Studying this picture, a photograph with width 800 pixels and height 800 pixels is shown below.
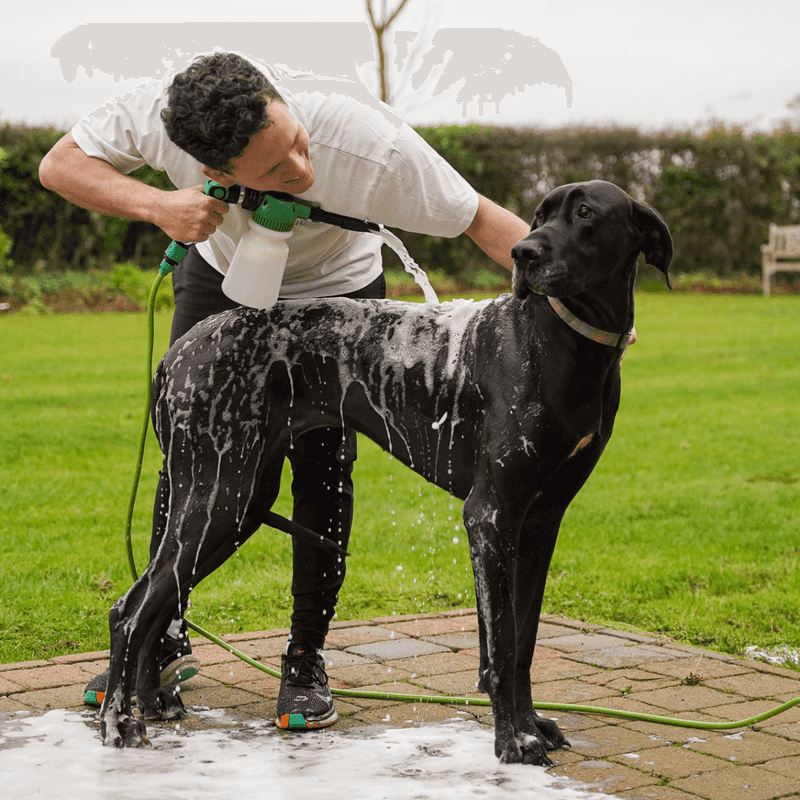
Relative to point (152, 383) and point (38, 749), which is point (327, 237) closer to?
point (152, 383)

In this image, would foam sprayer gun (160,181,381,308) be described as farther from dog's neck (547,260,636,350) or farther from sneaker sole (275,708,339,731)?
sneaker sole (275,708,339,731)

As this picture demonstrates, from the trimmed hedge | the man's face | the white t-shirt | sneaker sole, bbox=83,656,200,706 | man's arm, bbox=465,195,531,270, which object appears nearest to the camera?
the man's face

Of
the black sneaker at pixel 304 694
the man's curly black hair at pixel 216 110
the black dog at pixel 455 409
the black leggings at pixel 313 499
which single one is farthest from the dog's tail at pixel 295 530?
the man's curly black hair at pixel 216 110

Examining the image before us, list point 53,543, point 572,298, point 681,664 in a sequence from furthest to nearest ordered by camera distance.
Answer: point 53,543
point 681,664
point 572,298

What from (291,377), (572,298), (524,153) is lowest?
(291,377)

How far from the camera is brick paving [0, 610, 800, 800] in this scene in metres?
3.18

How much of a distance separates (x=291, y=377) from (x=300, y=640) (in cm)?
97

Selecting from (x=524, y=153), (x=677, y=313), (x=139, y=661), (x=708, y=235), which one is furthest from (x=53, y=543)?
(x=708, y=235)

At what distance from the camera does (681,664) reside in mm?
4238

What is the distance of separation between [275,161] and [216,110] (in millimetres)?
215

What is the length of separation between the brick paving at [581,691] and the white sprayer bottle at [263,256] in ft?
4.52

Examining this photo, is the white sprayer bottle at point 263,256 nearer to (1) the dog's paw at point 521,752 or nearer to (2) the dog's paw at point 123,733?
(2) the dog's paw at point 123,733

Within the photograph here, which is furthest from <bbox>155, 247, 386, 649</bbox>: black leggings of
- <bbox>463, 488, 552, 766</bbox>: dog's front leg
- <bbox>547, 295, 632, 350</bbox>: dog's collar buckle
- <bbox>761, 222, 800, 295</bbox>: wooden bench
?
<bbox>761, 222, 800, 295</bbox>: wooden bench

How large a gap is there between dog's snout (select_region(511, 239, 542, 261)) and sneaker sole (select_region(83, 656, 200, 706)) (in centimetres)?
192
